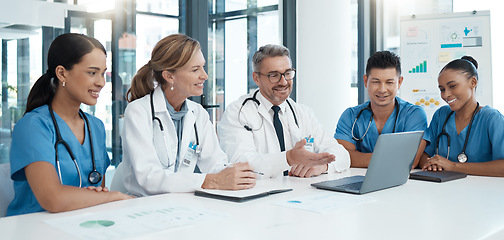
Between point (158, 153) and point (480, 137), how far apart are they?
5.58 feet

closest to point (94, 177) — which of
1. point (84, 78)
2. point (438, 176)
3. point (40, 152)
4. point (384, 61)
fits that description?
point (40, 152)

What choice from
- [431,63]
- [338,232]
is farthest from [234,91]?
[338,232]

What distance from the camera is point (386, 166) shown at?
1773mm

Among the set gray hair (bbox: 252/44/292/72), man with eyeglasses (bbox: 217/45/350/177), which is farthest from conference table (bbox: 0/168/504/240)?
gray hair (bbox: 252/44/292/72)

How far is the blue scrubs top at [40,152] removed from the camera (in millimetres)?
1593

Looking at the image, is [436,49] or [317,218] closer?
[317,218]

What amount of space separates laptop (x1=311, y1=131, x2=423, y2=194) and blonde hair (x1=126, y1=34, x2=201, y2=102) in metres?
0.89

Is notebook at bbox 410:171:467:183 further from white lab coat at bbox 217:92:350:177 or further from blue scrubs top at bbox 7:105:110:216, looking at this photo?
blue scrubs top at bbox 7:105:110:216

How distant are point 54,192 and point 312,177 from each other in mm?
1154

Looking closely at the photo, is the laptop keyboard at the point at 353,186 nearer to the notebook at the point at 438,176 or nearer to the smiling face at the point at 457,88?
the notebook at the point at 438,176

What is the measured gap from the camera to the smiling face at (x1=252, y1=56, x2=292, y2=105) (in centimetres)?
260

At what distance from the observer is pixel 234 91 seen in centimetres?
424

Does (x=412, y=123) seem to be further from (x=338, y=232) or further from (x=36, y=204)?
(x=36, y=204)

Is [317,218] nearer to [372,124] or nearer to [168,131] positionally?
[168,131]
